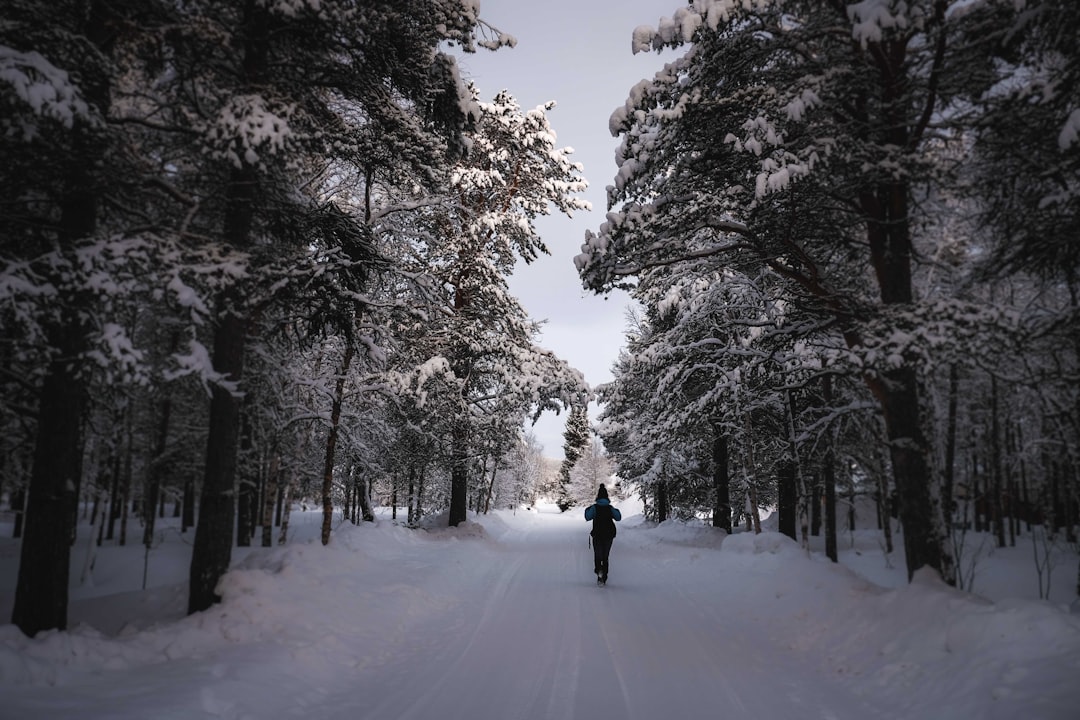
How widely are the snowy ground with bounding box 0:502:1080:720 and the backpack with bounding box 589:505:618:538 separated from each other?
127 centimetres

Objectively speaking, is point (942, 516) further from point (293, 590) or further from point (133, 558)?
point (133, 558)

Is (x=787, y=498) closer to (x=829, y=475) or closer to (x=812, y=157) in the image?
(x=829, y=475)

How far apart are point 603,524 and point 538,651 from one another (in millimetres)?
5376

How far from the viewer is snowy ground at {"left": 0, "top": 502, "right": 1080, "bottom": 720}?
4.61 m

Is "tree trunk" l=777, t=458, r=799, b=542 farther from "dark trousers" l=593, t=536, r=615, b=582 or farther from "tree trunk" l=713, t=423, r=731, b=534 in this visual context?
"dark trousers" l=593, t=536, r=615, b=582

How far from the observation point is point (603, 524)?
38.4 feet

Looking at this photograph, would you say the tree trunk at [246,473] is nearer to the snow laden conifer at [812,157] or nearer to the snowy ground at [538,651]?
the snowy ground at [538,651]

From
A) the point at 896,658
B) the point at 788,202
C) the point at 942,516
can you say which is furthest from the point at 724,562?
the point at 788,202

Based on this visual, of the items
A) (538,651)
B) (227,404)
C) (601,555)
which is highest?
(227,404)

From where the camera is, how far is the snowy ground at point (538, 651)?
15.1ft

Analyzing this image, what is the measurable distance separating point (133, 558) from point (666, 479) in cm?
2152

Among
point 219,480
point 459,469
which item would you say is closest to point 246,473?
point 459,469

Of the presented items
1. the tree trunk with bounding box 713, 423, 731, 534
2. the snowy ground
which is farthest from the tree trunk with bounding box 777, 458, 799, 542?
the snowy ground

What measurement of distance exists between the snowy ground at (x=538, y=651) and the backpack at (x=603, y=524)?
1.27m
